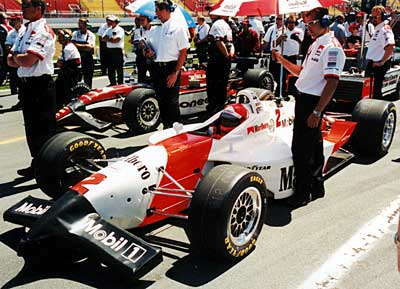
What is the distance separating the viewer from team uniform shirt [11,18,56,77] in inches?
197

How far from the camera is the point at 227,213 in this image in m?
3.45

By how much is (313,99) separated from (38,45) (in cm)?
288

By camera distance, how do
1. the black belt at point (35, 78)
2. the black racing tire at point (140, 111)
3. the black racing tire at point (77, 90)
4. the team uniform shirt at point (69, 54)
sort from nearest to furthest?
the black belt at point (35, 78), the black racing tire at point (140, 111), the team uniform shirt at point (69, 54), the black racing tire at point (77, 90)

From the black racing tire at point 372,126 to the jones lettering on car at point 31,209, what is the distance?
408 cm

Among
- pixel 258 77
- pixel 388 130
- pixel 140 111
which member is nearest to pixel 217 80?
pixel 140 111

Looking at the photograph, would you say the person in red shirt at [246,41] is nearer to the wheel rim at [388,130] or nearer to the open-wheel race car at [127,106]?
the open-wheel race car at [127,106]

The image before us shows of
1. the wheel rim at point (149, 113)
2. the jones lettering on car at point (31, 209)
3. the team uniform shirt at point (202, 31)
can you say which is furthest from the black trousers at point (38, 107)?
the team uniform shirt at point (202, 31)

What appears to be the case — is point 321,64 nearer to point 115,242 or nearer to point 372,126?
point 372,126

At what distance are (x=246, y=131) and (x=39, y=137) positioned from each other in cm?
244

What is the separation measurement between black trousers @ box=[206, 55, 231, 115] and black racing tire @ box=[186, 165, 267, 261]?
182 inches

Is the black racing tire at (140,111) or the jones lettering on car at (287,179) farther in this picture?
the black racing tire at (140,111)

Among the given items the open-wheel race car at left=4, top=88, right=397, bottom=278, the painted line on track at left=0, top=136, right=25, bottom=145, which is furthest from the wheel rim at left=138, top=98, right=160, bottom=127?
the open-wheel race car at left=4, top=88, right=397, bottom=278

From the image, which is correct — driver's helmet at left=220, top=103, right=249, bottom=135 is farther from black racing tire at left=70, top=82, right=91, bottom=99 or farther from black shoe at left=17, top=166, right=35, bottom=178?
black racing tire at left=70, top=82, right=91, bottom=99

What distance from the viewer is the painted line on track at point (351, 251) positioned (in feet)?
11.3
